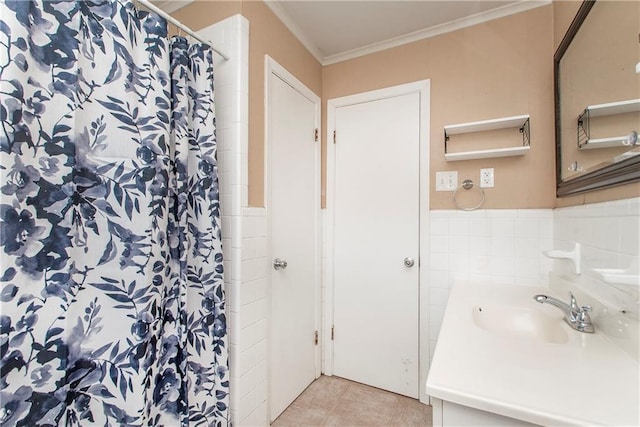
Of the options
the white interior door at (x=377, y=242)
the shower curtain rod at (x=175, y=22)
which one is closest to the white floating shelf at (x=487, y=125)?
the white interior door at (x=377, y=242)

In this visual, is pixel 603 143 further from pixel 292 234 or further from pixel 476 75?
pixel 292 234

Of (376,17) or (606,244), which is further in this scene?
(376,17)

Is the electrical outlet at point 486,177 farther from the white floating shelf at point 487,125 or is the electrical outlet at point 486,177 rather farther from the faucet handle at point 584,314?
the faucet handle at point 584,314

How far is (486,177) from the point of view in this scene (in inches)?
69.2

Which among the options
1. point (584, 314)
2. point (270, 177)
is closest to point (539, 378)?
point (584, 314)

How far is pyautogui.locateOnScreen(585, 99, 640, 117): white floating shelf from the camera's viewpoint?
0.83 metres

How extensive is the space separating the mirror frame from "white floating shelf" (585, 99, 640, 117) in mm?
153

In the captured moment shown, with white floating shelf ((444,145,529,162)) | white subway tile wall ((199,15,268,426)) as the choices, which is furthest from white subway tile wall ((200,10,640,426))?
white floating shelf ((444,145,529,162))

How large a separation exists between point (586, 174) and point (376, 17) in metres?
1.47

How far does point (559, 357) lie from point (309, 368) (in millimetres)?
1666

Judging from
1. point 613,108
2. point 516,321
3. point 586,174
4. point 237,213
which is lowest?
point 516,321

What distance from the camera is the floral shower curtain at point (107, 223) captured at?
2.56 ft

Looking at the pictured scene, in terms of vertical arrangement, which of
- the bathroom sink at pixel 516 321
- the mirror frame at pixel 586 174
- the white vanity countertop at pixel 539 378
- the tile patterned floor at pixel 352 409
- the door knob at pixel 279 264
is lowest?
the tile patterned floor at pixel 352 409

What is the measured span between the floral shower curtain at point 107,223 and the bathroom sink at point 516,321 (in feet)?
3.89
